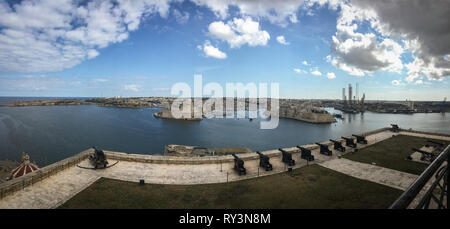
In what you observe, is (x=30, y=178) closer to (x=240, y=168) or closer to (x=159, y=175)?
(x=159, y=175)

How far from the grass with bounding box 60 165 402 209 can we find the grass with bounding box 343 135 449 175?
500cm

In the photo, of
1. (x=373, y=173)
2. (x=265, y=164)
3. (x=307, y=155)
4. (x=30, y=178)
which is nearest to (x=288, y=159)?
(x=265, y=164)

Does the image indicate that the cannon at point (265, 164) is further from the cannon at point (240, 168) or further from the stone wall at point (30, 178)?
the stone wall at point (30, 178)

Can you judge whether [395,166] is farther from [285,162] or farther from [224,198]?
[224,198]

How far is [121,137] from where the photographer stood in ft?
154

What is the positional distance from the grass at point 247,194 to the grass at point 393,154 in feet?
16.4

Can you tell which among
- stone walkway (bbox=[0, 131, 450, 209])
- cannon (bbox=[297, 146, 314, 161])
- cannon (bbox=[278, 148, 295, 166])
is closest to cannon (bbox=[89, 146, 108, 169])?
stone walkway (bbox=[0, 131, 450, 209])

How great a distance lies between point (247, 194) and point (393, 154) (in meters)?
15.6

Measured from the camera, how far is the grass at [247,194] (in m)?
9.39

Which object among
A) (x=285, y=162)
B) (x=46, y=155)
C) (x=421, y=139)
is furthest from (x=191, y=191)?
(x=46, y=155)

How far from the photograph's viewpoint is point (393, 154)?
1797 centimetres

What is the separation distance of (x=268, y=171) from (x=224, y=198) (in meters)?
4.63
